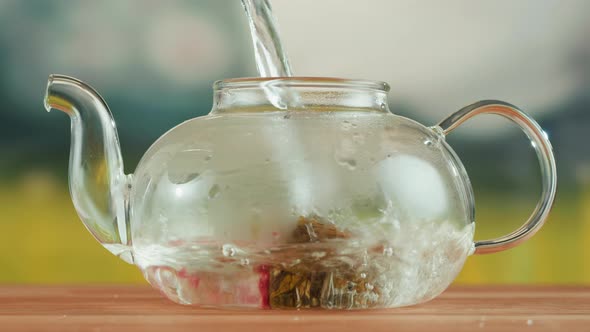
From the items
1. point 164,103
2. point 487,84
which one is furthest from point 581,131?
point 164,103

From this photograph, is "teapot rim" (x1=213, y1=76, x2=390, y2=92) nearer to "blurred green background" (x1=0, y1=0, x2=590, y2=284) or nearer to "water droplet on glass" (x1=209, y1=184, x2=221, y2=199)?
"water droplet on glass" (x1=209, y1=184, x2=221, y2=199)

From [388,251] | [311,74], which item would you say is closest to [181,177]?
[388,251]

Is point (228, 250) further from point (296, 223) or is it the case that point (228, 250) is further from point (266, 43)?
point (266, 43)

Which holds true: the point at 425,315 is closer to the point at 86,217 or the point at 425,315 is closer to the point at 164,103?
the point at 86,217

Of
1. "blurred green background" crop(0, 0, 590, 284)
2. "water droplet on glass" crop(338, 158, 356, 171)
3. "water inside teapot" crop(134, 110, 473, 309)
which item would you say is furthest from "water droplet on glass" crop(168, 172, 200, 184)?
"blurred green background" crop(0, 0, 590, 284)

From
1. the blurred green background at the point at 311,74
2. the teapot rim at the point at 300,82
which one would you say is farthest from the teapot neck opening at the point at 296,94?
the blurred green background at the point at 311,74
